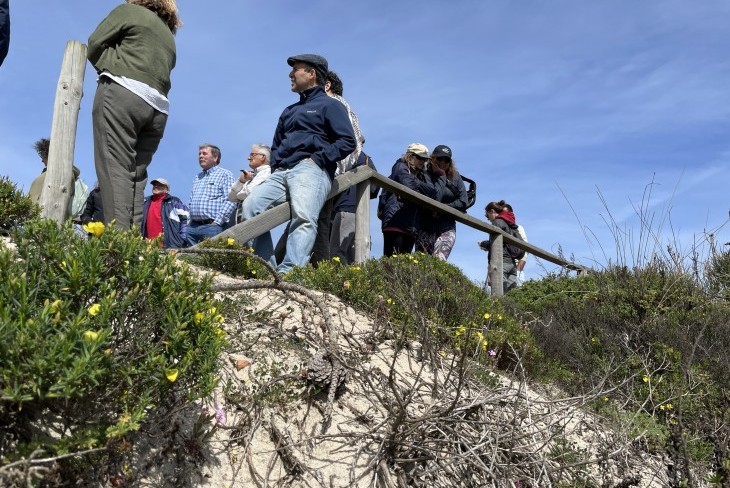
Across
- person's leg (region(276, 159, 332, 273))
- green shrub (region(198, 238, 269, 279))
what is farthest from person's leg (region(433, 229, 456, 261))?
green shrub (region(198, 238, 269, 279))

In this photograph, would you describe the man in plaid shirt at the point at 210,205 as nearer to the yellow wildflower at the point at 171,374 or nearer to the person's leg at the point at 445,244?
the person's leg at the point at 445,244

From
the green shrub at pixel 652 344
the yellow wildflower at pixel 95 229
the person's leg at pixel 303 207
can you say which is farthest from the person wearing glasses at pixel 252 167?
the yellow wildflower at pixel 95 229

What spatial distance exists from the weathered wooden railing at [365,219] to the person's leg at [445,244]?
22cm

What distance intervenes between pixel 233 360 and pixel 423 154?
449cm

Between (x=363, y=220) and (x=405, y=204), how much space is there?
0.99m

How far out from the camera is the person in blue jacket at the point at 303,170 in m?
5.21

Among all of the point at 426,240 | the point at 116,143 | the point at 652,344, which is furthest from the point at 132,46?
the point at 652,344

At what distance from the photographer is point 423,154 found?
7.39 m

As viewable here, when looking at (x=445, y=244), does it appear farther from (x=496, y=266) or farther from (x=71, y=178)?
(x=71, y=178)

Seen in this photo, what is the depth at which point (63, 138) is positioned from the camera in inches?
184

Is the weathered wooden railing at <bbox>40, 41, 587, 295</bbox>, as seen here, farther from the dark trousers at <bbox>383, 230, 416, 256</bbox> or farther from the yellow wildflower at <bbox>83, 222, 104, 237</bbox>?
the yellow wildflower at <bbox>83, 222, 104, 237</bbox>

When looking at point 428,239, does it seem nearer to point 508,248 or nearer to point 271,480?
point 508,248

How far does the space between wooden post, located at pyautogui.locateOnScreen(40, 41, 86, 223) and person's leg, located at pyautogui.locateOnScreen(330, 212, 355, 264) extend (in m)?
2.81

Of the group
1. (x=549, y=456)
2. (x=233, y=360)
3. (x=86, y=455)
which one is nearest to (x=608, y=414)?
(x=549, y=456)
